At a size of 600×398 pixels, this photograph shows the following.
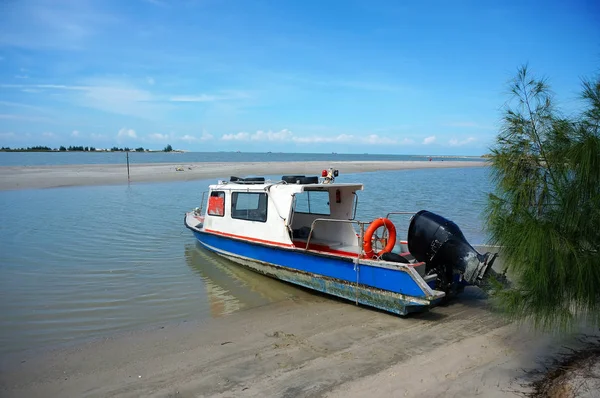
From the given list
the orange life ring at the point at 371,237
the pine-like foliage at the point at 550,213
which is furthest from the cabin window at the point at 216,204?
the pine-like foliage at the point at 550,213

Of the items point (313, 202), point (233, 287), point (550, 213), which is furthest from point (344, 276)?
point (550, 213)

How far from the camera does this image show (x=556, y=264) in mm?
4012

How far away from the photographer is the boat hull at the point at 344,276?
711cm

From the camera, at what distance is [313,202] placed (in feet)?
36.6

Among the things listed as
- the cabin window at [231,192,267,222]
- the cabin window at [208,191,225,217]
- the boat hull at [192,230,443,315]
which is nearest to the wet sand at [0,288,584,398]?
the boat hull at [192,230,443,315]

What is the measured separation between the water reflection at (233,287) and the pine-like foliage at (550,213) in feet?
17.0

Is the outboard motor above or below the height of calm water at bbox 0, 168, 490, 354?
above

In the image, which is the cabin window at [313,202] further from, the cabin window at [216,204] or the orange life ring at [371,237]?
the orange life ring at [371,237]

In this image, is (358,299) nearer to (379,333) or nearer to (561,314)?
(379,333)

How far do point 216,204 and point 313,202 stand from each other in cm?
266

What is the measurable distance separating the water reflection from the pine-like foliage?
5.18m

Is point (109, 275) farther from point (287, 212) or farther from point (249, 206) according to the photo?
point (287, 212)

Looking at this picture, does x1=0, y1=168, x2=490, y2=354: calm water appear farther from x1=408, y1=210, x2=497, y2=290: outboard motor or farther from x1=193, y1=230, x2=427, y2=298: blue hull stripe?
x1=408, y1=210, x2=497, y2=290: outboard motor

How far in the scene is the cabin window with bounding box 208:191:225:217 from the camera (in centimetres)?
1142
